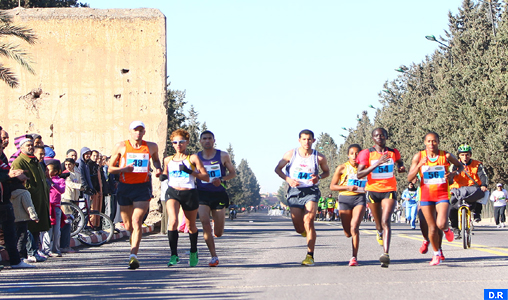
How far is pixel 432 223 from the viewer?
1041 centimetres

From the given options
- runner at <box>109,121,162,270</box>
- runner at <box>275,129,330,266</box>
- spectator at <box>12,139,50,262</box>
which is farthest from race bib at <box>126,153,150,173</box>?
runner at <box>275,129,330,266</box>

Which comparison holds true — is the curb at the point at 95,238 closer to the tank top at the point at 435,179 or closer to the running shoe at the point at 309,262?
the running shoe at the point at 309,262

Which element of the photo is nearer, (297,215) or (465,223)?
(297,215)

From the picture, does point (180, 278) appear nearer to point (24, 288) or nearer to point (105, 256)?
point (24, 288)

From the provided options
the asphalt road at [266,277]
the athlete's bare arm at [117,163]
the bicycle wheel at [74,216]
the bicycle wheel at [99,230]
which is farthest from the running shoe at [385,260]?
the bicycle wheel at [99,230]

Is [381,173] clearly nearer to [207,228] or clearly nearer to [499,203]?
[207,228]

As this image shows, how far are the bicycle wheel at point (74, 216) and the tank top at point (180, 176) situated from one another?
14.9 feet

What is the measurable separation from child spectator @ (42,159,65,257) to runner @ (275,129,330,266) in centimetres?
453

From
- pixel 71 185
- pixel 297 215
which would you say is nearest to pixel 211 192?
pixel 297 215

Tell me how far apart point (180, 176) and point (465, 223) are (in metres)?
5.95

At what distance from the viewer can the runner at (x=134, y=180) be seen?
34.3 ft

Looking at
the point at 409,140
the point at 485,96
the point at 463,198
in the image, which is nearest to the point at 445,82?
the point at 485,96

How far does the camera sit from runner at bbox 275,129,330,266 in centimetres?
1065

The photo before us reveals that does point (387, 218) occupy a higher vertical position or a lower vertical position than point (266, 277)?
higher
